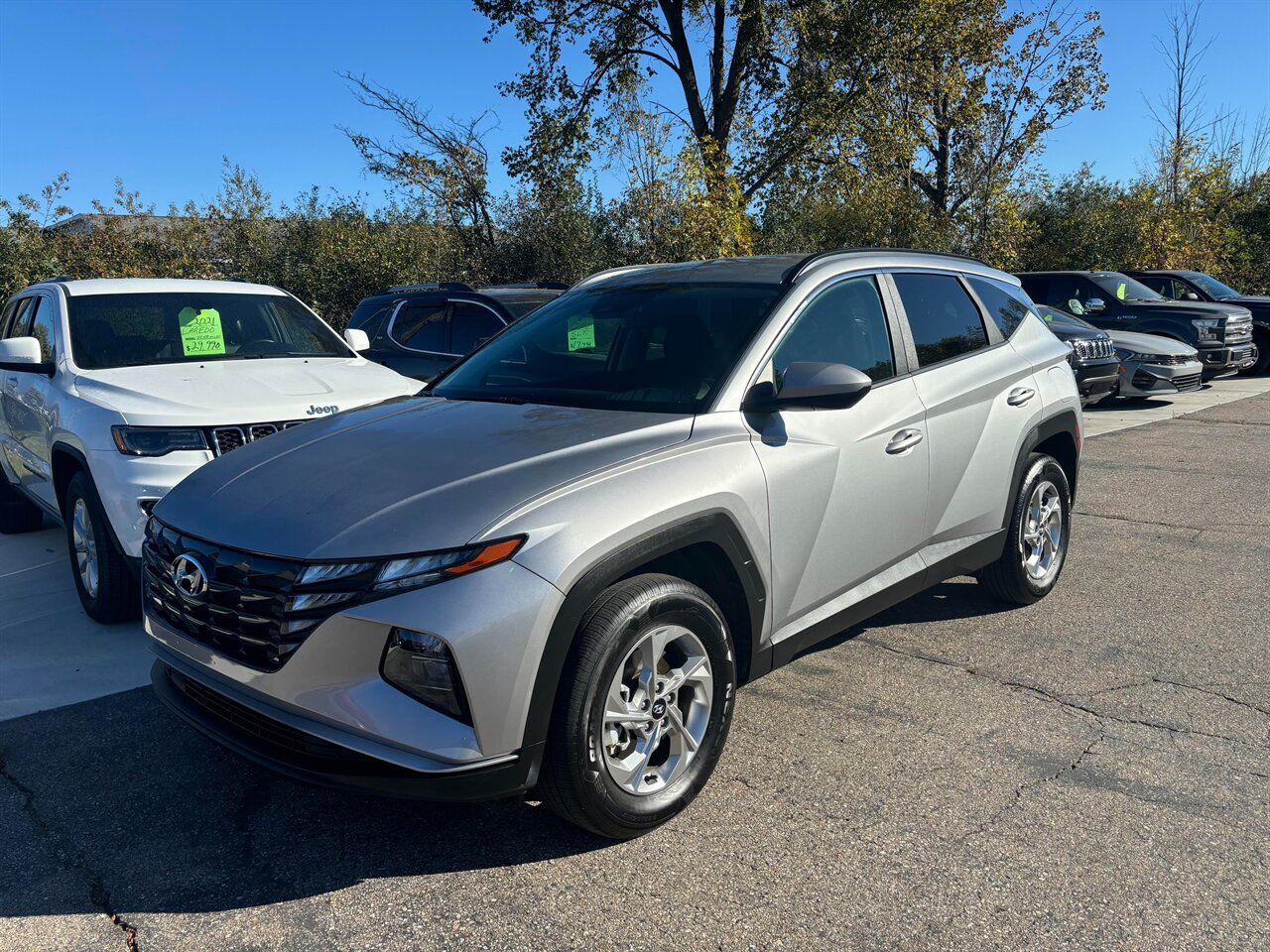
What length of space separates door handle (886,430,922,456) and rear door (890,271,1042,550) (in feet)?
0.36

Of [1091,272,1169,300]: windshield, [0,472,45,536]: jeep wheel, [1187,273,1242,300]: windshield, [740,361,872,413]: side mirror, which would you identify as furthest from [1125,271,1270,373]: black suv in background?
[0,472,45,536]: jeep wheel

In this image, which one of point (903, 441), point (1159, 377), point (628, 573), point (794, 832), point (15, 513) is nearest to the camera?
point (628, 573)

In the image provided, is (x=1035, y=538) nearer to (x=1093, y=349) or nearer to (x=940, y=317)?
(x=940, y=317)

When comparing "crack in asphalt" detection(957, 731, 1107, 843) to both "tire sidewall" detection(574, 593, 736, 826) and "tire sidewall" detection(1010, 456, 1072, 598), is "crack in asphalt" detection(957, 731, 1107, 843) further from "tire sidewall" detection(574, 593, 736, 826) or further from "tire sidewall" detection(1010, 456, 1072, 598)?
"tire sidewall" detection(1010, 456, 1072, 598)

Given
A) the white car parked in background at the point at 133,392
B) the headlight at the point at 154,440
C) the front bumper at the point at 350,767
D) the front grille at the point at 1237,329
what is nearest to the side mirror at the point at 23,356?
the white car parked in background at the point at 133,392

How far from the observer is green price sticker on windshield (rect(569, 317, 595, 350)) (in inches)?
162

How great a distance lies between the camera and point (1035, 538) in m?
5.02

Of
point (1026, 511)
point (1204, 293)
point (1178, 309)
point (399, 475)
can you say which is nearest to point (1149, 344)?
point (1178, 309)

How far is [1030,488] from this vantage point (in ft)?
15.9

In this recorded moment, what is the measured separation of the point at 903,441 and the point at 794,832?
1614 mm

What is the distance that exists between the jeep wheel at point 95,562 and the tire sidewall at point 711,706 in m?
3.00

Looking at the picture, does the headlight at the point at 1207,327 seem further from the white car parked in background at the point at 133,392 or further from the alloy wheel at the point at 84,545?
the alloy wheel at the point at 84,545

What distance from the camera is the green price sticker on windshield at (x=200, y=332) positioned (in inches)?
238

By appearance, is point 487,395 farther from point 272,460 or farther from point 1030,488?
point 1030,488
